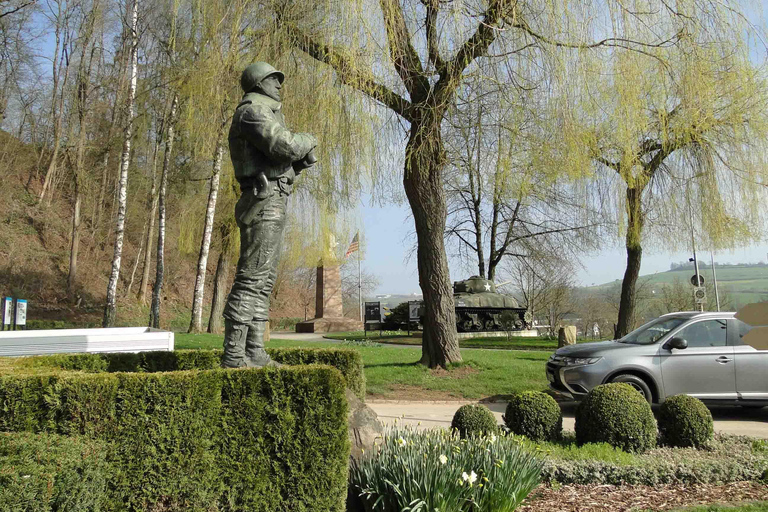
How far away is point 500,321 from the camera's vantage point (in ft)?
90.0

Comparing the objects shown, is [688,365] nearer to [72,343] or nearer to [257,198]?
[257,198]

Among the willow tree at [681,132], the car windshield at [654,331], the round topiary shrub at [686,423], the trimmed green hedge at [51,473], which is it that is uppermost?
the willow tree at [681,132]

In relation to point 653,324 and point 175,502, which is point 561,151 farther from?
point 175,502

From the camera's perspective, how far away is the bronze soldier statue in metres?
4.73

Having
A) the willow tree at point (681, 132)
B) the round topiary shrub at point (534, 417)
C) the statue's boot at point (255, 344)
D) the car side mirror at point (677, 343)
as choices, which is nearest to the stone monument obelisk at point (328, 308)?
the willow tree at point (681, 132)

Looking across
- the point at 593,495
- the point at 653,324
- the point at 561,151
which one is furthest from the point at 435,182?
the point at 593,495

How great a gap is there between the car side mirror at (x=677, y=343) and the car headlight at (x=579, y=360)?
3.08ft

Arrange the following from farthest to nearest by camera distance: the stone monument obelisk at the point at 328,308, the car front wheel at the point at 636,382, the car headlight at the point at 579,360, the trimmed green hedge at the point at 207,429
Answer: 1. the stone monument obelisk at the point at 328,308
2. the car headlight at the point at 579,360
3. the car front wheel at the point at 636,382
4. the trimmed green hedge at the point at 207,429

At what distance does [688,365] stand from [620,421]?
3068 mm

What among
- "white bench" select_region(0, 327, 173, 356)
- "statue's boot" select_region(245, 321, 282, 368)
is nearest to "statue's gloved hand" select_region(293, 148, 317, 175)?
"statue's boot" select_region(245, 321, 282, 368)

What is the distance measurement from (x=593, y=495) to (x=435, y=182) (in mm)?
7363

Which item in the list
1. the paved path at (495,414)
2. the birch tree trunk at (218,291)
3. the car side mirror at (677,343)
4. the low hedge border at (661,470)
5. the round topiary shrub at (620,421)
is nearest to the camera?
the low hedge border at (661,470)

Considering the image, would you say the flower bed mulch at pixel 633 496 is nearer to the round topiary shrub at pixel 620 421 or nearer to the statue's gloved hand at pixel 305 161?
the round topiary shrub at pixel 620 421

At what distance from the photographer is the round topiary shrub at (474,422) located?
525 cm
